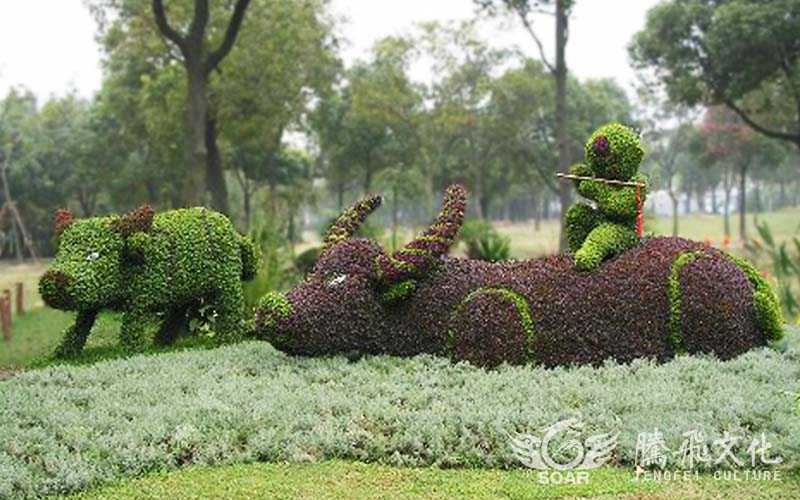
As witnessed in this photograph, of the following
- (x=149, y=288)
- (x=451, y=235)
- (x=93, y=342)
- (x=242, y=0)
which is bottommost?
(x=93, y=342)

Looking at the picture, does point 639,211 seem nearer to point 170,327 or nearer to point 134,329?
point 134,329

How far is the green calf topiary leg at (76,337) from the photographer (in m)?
11.2

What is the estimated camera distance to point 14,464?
19.3 ft

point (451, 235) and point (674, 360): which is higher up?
point (451, 235)

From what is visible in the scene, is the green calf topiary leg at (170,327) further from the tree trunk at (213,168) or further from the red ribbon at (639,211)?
the tree trunk at (213,168)

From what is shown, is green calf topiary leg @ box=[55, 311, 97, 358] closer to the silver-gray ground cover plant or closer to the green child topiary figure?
the silver-gray ground cover plant

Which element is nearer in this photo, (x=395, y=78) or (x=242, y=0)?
(x=242, y=0)

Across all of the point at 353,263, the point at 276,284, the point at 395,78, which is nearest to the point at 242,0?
the point at 276,284

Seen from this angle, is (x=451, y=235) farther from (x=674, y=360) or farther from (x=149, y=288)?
(x=149, y=288)

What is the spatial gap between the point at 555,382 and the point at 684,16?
67.2 ft

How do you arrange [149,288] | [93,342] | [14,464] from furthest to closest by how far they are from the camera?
[93,342] < [149,288] < [14,464]

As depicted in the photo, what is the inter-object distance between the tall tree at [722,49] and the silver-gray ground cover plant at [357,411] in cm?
1678

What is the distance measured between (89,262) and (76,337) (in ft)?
4.24

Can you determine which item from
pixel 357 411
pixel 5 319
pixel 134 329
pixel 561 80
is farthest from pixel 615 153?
pixel 561 80
